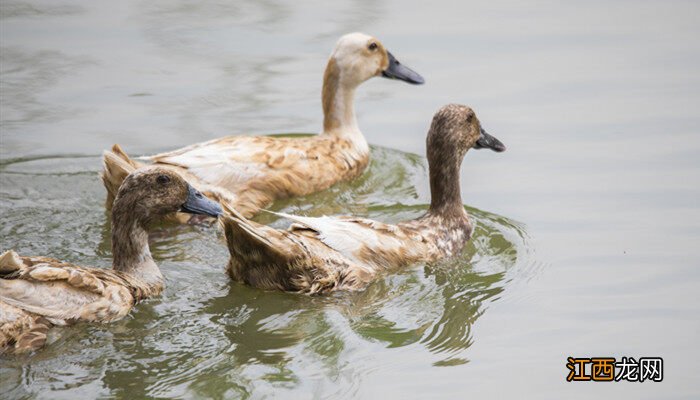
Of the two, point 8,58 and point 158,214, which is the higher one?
point 8,58

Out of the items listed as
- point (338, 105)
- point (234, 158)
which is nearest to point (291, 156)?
point (234, 158)

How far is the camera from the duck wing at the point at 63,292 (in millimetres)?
8008

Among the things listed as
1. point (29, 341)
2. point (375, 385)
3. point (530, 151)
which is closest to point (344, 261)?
point (375, 385)

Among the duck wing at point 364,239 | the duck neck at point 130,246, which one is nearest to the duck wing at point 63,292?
the duck neck at point 130,246

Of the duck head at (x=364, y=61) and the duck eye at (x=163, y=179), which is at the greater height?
the duck head at (x=364, y=61)

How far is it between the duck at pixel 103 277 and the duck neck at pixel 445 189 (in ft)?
6.71

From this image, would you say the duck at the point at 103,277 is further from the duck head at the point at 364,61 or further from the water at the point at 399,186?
the duck head at the point at 364,61

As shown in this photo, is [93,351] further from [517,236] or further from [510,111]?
[510,111]

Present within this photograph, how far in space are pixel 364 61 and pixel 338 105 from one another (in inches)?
20.7

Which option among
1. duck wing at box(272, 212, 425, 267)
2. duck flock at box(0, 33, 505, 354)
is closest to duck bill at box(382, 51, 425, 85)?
duck flock at box(0, 33, 505, 354)

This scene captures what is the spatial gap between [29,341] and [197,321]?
120 cm

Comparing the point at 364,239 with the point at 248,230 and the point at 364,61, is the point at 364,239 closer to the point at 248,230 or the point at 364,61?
the point at 248,230

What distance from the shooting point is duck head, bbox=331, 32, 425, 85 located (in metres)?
12.2

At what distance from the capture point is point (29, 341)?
25.8ft
